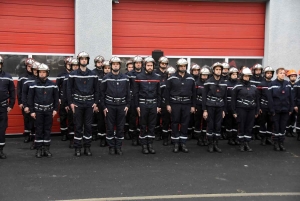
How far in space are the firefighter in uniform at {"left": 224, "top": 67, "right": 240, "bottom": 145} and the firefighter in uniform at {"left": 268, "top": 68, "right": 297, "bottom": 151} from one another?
1077 mm

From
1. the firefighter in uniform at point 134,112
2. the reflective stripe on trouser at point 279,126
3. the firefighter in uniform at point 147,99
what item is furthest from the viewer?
the firefighter in uniform at point 134,112

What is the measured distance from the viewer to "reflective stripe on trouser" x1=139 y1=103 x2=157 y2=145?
945 cm

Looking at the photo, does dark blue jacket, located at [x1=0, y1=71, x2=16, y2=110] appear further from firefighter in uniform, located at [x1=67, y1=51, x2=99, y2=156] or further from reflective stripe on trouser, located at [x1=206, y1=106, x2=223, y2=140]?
reflective stripe on trouser, located at [x1=206, y1=106, x2=223, y2=140]

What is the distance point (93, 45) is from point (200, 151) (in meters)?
4.73

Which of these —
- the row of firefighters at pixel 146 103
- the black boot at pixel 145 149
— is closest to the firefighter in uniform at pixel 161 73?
the row of firefighters at pixel 146 103

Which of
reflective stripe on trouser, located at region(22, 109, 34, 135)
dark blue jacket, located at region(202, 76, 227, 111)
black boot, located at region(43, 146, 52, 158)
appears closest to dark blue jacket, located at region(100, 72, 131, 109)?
black boot, located at region(43, 146, 52, 158)

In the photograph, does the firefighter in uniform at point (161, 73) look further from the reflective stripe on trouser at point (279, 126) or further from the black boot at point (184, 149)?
the reflective stripe on trouser at point (279, 126)

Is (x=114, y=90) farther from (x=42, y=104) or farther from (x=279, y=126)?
(x=279, y=126)

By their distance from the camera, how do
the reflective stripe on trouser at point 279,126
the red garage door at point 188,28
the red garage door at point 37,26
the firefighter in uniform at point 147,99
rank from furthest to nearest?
1. the red garage door at point 188,28
2. the red garage door at point 37,26
3. the reflective stripe on trouser at point 279,126
4. the firefighter in uniform at point 147,99

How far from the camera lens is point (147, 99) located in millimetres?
9406

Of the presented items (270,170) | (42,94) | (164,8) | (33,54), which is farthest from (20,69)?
(270,170)

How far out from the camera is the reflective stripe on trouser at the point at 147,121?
9.45 meters

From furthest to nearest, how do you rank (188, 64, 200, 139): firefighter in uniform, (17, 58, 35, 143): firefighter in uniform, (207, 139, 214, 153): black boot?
1. (188, 64, 200, 139): firefighter in uniform
2. (17, 58, 35, 143): firefighter in uniform
3. (207, 139, 214, 153): black boot

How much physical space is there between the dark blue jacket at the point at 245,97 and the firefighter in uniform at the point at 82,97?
11.4 ft
